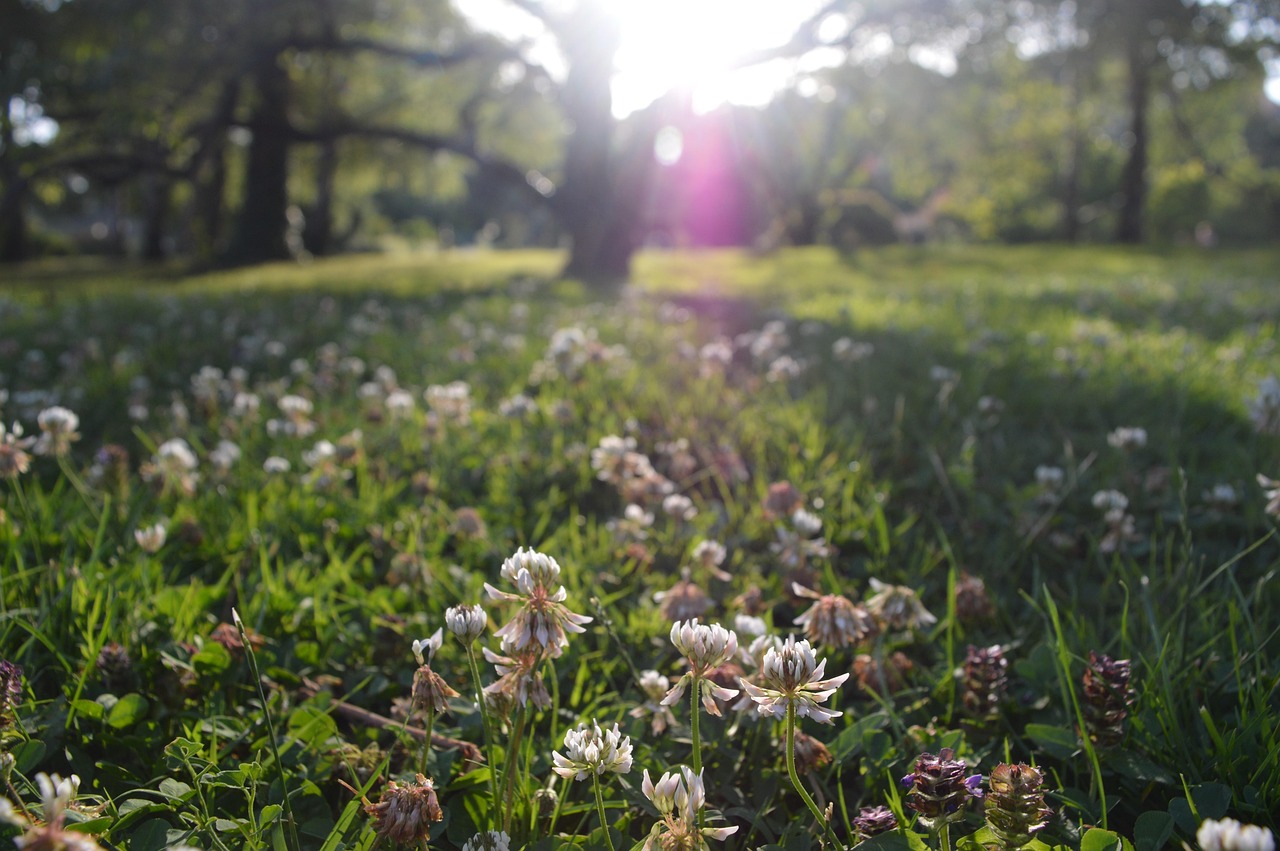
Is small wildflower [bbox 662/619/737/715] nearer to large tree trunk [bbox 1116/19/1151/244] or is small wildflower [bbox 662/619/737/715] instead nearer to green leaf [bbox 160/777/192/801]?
green leaf [bbox 160/777/192/801]

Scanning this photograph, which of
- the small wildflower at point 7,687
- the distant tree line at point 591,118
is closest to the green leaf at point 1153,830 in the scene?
the small wildflower at point 7,687

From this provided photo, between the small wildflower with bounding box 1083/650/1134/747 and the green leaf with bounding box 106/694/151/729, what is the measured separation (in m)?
1.87

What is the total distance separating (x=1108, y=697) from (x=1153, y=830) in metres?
0.27

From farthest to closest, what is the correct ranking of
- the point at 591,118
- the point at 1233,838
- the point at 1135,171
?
the point at 1135,171
the point at 591,118
the point at 1233,838

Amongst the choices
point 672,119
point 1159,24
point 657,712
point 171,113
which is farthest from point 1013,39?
point 657,712

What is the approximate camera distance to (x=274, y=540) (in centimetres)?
268

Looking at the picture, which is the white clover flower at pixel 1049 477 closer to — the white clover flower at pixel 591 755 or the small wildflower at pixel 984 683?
the small wildflower at pixel 984 683

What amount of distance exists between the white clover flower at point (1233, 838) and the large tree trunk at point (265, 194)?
79.6 feet

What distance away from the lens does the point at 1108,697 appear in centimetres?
166

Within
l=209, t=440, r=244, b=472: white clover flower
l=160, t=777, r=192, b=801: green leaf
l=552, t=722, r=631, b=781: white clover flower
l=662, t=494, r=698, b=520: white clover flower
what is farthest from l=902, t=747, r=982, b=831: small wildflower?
l=209, t=440, r=244, b=472: white clover flower

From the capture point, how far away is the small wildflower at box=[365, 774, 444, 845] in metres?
1.31

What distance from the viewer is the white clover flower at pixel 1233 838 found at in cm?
94

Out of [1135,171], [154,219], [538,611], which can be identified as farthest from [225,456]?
[154,219]

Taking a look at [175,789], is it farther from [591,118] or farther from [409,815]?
[591,118]
